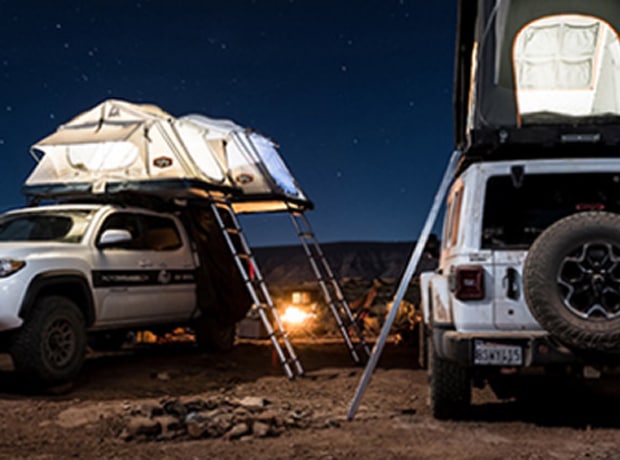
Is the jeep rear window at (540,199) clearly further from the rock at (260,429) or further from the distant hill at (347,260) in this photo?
the distant hill at (347,260)

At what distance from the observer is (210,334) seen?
12.0m

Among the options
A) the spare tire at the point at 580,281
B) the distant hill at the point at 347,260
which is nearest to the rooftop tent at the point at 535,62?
the spare tire at the point at 580,281

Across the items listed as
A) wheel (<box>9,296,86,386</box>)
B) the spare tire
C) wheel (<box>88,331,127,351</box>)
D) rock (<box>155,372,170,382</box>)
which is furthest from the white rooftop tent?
the spare tire

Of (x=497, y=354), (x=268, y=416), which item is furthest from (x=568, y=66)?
(x=268, y=416)

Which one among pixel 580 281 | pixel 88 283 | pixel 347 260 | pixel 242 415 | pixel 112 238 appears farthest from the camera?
pixel 347 260

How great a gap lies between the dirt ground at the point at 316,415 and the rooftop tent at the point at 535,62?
94.7 inches

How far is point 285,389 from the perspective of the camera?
9109 mm

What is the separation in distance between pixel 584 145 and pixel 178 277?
577 centimetres

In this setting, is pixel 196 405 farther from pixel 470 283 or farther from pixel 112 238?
pixel 112 238

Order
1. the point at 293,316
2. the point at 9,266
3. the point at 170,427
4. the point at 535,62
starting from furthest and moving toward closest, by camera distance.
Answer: the point at 293,316, the point at 535,62, the point at 9,266, the point at 170,427

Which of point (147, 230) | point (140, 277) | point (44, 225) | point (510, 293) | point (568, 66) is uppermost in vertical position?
point (568, 66)

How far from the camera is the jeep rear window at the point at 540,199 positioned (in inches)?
256

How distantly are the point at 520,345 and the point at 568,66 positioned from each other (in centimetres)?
366

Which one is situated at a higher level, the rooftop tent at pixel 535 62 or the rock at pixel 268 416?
the rooftop tent at pixel 535 62
